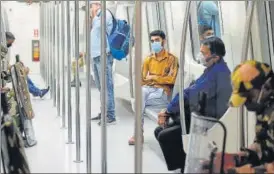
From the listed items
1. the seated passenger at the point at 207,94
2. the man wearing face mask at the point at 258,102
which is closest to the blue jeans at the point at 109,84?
the seated passenger at the point at 207,94

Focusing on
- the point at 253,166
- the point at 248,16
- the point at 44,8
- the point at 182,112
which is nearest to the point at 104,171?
the point at 182,112

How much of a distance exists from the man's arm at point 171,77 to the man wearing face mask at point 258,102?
1.60m

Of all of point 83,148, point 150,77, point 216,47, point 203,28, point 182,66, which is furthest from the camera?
point 150,77

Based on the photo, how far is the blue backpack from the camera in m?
4.15

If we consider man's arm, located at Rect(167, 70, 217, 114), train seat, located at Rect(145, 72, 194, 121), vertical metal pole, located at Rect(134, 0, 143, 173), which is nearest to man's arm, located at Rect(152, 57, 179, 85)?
train seat, located at Rect(145, 72, 194, 121)

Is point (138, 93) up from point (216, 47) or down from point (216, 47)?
down

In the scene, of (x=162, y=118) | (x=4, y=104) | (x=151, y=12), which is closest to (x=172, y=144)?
(x=162, y=118)

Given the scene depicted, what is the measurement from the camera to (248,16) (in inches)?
134

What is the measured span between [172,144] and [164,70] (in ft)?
3.81

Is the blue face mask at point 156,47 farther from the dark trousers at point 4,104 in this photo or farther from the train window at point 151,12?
the dark trousers at point 4,104

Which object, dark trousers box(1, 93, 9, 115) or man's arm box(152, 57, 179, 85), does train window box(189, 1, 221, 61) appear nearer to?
man's arm box(152, 57, 179, 85)

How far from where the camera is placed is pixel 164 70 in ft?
14.6

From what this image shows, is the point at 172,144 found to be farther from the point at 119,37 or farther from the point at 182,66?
the point at 119,37

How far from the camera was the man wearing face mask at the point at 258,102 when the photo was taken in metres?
2.39
